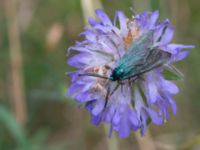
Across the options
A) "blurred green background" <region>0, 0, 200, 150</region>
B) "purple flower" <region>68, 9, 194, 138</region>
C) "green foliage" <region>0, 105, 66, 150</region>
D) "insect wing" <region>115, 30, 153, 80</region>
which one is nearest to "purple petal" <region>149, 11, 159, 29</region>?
"purple flower" <region>68, 9, 194, 138</region>

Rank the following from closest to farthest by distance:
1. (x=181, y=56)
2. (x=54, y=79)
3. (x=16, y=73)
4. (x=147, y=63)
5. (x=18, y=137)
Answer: (x=147, y=63) < (x=181, y=56) < (x=18, y=137) < (x=54, y=79) < (x=16, y=73)

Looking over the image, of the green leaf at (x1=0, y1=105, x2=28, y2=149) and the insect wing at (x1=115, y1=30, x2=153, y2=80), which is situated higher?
the insect wing at (x1=115, y1=30, x2=153, y2=80)

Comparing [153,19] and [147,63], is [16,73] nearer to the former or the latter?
[153,19]

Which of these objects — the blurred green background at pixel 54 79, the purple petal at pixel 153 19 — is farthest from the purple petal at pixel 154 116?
the blurred green background at pixel 54 79

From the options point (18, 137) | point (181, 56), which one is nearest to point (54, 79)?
point (18, 137)

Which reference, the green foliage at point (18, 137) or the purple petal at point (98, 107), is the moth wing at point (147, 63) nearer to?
the purple petal at point (98, 107)

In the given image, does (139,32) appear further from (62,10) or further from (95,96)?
(62,10)

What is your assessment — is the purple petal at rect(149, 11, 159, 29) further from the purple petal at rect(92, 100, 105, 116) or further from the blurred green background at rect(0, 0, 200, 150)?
the blurred green background at rect(0, 0, 200, 150)
